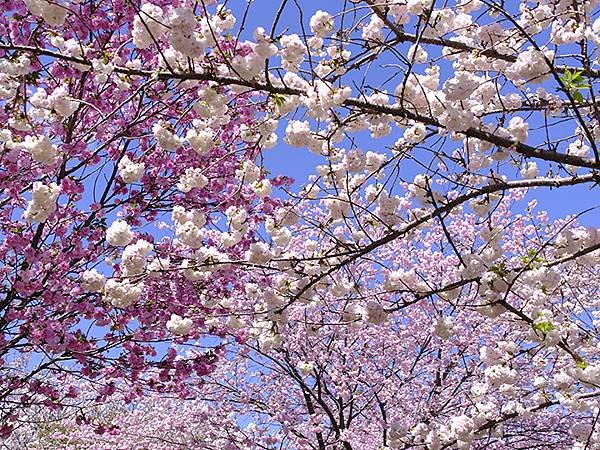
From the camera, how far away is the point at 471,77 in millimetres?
3588

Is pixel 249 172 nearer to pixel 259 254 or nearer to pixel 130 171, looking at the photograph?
pixel 259 254

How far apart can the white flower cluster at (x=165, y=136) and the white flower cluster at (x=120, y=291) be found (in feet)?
3.45

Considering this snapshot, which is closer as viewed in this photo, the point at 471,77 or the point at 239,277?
the point at 471,77

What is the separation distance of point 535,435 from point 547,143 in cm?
783

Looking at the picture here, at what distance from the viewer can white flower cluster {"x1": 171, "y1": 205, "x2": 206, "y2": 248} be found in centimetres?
450

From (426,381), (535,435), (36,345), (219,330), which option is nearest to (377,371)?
(426,381)

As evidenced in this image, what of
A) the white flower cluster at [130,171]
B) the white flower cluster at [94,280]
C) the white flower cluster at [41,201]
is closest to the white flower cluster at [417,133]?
the white flower cluster at [130,171]

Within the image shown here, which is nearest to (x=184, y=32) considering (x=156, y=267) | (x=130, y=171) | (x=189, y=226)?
(x=189, y=226)

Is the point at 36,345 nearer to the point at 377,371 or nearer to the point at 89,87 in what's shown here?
the point at 89,87

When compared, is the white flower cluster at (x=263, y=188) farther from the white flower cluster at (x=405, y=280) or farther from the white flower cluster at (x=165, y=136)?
the white flower cluster at (x=405, y=280)

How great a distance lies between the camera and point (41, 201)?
14.5ft

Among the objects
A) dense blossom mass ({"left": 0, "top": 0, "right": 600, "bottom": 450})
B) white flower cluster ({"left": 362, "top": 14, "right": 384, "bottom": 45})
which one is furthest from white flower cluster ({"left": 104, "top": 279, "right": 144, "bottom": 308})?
white flower cluster ({"left": 362, "top": 14, "right": 384, "bottom": 45})

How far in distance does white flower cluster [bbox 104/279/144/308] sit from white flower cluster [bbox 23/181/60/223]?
74cm

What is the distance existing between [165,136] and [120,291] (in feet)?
3.86
